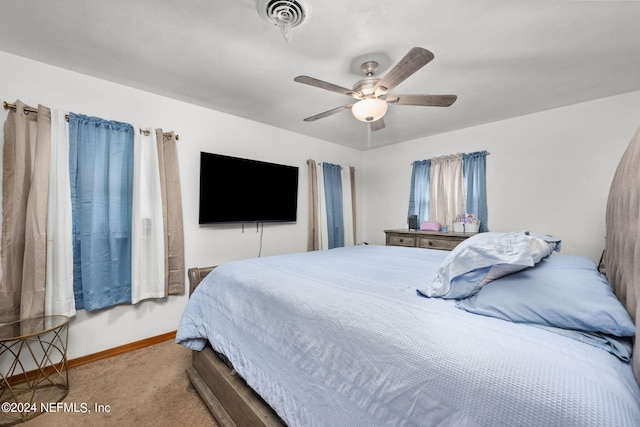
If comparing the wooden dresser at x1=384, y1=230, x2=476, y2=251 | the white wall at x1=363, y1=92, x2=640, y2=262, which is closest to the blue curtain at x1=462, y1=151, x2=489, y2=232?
the white wall at x1=363, y1=92, x2=640, y2=262

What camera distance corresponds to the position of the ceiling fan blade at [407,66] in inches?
55.9

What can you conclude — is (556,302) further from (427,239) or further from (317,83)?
(427,239)

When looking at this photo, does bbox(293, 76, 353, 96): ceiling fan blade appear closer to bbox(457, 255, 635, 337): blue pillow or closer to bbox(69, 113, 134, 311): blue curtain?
bbox(457, 255, 635, 337): blue pillow

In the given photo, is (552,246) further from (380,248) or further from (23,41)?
Answer: (23,41)

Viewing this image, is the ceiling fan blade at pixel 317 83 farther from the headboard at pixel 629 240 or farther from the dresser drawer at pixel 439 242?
the dresser drawer at pixel 439 242

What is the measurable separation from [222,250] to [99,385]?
1.50 meters

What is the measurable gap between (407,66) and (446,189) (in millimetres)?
2506

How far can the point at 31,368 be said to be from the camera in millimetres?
1967

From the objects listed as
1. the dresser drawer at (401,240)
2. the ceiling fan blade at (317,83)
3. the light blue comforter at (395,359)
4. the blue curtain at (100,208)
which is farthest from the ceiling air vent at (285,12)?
the dresser drawer at (401,240)

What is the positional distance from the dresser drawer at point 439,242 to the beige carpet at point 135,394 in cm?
290

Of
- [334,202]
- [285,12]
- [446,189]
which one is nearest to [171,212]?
[285,12]

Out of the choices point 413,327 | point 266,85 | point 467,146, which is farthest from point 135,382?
point 467,146

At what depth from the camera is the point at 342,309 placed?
1.05 meters

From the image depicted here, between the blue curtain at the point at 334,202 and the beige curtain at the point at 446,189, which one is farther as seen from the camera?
the blue curtain at the point at 334,202
